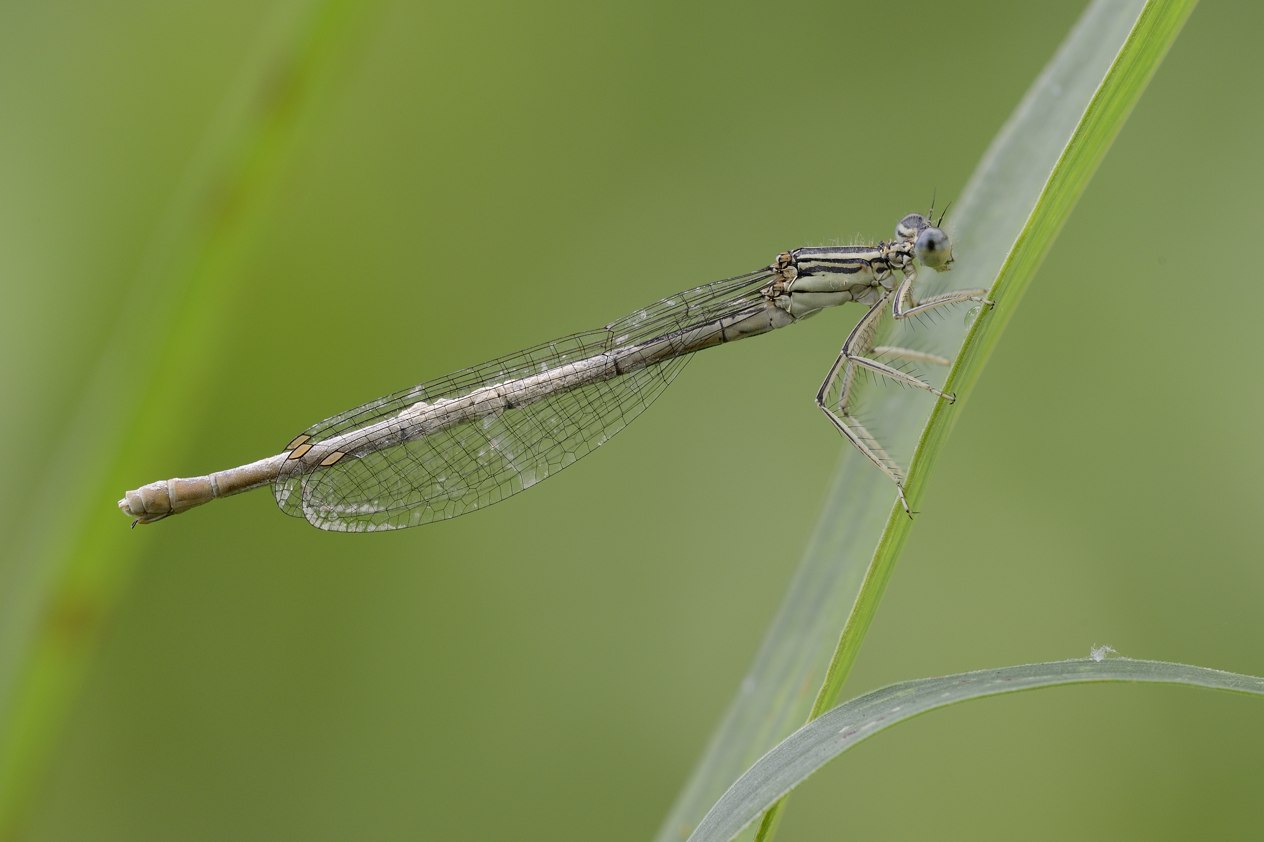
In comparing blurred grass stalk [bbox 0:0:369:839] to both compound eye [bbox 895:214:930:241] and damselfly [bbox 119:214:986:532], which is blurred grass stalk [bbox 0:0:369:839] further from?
compound eye [bbox 895:214:930:241]

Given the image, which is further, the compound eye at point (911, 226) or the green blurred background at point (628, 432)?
the green blurred background at point (628, 432)

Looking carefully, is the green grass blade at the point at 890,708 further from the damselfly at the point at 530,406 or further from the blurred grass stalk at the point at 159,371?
the damselfly at the point at 530,406

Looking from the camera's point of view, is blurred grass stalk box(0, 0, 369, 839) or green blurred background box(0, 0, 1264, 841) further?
green blurred background box(0, 0, 1264, 841)

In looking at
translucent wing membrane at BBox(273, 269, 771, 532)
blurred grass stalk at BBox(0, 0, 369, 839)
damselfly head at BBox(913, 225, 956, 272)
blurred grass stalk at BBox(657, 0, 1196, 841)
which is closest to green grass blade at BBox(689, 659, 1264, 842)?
blurred grass stalk at BBox(657, 0, 1196, 841)

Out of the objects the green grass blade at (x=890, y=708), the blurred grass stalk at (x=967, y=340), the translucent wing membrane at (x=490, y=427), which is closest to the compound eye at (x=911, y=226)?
the translucent wing membrane at (x=490, y=427)

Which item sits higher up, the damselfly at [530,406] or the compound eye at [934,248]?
the compound eye at [934,248]
